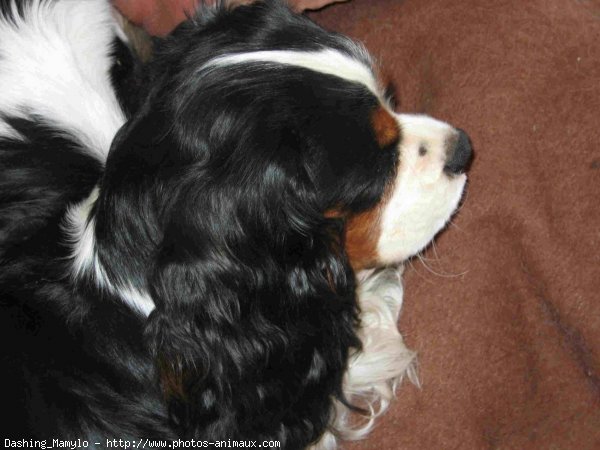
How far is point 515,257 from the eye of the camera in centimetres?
216

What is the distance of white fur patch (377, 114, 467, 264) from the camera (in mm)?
1785

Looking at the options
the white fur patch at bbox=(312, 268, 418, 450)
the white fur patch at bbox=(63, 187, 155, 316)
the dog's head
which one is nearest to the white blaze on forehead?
the dog's head

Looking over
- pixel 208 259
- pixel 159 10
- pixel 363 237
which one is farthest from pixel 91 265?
pixel 159 10

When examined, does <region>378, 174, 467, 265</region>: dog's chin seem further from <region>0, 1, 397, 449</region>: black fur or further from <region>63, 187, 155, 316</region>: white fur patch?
<region>63, 187, 155, 316</region>: white fur patch

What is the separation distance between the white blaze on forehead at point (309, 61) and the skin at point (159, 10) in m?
0.66

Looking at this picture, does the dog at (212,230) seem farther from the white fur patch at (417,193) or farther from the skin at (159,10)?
the skin at (159,10)

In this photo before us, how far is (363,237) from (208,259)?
423 mm

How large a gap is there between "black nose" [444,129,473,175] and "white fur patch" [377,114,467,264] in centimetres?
2

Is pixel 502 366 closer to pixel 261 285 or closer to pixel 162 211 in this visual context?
pixel 261 285

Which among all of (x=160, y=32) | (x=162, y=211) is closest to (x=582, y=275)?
(x=162, y=211)

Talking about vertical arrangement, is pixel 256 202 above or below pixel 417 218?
above

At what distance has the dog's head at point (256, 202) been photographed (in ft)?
5.16

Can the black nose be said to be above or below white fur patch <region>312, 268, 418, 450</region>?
above

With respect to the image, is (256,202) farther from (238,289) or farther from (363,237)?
(363,237)
